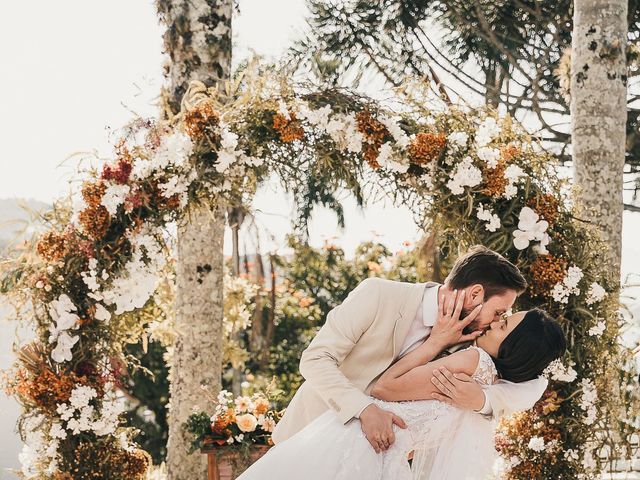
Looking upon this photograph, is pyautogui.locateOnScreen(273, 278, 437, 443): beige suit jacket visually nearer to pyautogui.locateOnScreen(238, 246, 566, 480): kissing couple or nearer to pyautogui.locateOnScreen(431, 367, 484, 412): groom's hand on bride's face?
pyautogui.locateOnScreen(238, 246, 566, 480): kissing couple

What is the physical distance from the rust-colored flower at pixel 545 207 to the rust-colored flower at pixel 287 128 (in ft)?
4.71

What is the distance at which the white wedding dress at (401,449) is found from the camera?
3.07 meters

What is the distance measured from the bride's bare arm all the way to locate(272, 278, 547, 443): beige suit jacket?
112 mm

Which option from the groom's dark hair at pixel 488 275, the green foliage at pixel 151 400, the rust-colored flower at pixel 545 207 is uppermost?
the rust-colored flower at pixel 545 207

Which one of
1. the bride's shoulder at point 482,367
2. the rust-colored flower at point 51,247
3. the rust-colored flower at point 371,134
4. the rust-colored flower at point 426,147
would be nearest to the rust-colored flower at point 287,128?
the rust-colored flower at point 371,134

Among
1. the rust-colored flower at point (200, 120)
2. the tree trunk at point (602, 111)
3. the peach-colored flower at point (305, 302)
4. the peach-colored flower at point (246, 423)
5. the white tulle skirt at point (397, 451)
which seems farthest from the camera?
the peach-colored flower at point (305, 302)

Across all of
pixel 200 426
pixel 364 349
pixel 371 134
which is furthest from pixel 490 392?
pixel 200 426

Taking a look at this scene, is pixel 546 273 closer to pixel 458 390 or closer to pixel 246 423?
pixel 458 390

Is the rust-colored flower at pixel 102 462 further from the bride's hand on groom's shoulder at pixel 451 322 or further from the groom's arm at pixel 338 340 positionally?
the bride's hand on groom's shoulder at pixel 451 322

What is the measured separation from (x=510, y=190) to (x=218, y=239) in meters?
2.82

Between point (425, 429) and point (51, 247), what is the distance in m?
2.49

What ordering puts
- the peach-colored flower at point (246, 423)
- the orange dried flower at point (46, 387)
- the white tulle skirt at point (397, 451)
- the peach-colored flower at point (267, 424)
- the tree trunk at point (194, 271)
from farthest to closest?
the tree trunk at point (194, 271), the peach-colored flower at point (267, 424), the peach-colored flower at point (246, 423), the orange dried flower at point (46, 387), the white tulle skirt at point (397, 451)

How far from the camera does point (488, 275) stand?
11.1ft

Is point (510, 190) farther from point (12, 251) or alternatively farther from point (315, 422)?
point (12, 251)
